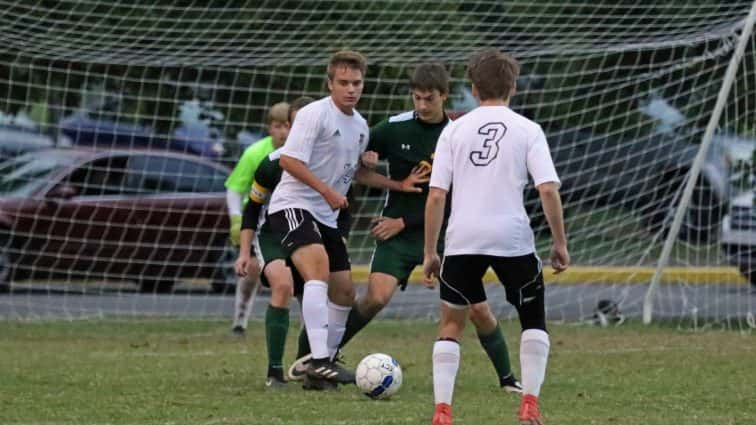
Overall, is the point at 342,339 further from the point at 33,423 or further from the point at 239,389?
the point at 33,423

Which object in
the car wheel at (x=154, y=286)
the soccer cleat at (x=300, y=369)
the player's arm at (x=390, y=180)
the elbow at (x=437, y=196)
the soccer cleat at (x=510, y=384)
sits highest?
the elbow at (x=437, y=196)

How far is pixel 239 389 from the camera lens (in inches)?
319

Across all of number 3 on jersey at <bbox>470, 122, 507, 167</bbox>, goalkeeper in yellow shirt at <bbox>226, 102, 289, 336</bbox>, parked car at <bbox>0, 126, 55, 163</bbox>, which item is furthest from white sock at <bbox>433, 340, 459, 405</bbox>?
parked car at <bbox>0, 126, 55, 163</bbox>

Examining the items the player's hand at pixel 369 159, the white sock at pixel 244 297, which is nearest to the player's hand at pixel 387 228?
the player's hand at pixel 369 159

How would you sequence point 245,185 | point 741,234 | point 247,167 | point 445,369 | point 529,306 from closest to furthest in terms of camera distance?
point 445,369, point 529,306, point 247,167, point 245,185, point 741,234

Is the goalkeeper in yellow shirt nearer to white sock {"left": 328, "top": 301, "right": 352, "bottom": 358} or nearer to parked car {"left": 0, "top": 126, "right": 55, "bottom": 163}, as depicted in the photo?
white sock {"left": 328, "top": 301, "right": 352, "bottom": 358}

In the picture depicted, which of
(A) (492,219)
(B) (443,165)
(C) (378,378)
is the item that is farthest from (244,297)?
(A) (492,219)

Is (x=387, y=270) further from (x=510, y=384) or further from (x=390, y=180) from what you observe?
(x=510, y=384)

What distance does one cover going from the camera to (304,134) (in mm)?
7969

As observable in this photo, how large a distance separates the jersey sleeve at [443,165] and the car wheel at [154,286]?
9.42 m

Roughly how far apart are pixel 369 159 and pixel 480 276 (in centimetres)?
215

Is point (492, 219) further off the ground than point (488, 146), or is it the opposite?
point (488, 146)

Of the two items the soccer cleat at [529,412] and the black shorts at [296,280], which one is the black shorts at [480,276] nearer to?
the soccer cleat at [529,412]

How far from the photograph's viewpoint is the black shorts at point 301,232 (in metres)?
8.02
